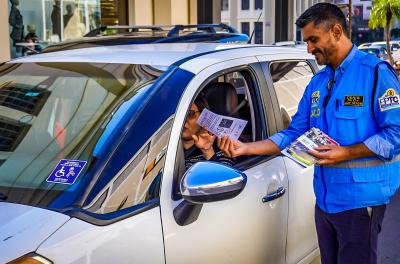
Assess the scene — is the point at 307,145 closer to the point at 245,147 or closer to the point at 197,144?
the point at 245,147

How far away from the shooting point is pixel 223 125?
3.10 meters

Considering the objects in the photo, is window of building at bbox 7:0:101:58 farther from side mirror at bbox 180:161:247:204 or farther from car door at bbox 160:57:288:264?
side mirror at bbox 180:161:247:204

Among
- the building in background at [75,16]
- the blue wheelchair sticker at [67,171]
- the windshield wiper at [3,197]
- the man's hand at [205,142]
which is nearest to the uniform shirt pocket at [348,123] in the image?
the man's hand at [205,142]

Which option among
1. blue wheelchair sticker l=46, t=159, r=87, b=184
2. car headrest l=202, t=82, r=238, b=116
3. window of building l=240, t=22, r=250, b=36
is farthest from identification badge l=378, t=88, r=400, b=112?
window of building l=240, t=22, r=250, b=36

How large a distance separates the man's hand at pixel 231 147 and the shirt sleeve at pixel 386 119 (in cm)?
65

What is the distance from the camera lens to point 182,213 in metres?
2.42

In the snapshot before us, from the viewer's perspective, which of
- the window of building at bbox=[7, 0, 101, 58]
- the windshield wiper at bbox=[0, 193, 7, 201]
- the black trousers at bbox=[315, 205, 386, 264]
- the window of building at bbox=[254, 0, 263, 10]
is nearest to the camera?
the windshield wiper at bbox=[0, 193, 7, 201]

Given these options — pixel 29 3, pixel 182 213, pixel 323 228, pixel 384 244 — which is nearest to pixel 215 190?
pixel 182 213

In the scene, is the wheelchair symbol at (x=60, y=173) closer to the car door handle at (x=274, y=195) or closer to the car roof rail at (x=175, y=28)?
the car door handle at (x=274, y=195)

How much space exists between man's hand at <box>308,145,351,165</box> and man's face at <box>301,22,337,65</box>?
450 mm

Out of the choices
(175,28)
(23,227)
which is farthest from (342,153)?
(175,28)

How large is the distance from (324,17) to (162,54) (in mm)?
821

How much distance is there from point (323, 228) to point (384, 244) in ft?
7.99

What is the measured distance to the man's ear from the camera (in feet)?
9.38
